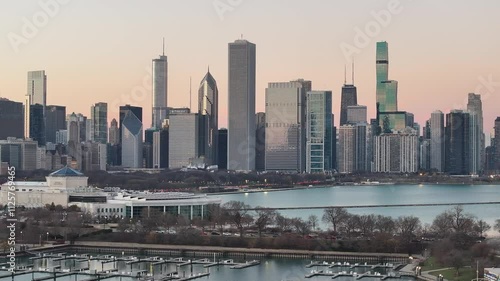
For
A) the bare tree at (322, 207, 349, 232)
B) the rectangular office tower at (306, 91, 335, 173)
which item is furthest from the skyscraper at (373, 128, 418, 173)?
the bare tree at (322, 207, 349, 232)

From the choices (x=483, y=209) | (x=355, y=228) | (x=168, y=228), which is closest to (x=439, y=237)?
(x=355, y=228)

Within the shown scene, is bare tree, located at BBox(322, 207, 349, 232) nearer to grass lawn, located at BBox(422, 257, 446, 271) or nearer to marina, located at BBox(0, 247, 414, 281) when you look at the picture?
marina, located at BBox(0, 247, 414, 281)

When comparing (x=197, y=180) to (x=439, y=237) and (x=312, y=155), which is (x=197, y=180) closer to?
(x=312, y=155)

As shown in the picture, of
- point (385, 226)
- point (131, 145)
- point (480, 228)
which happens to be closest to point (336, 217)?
point (385, 226)

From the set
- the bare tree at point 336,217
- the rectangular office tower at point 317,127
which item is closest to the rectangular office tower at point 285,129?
the rectangular office tower at point 317,127

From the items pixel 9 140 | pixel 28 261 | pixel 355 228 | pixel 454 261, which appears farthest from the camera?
pixel 9 140

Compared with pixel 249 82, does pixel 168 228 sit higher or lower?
lower
